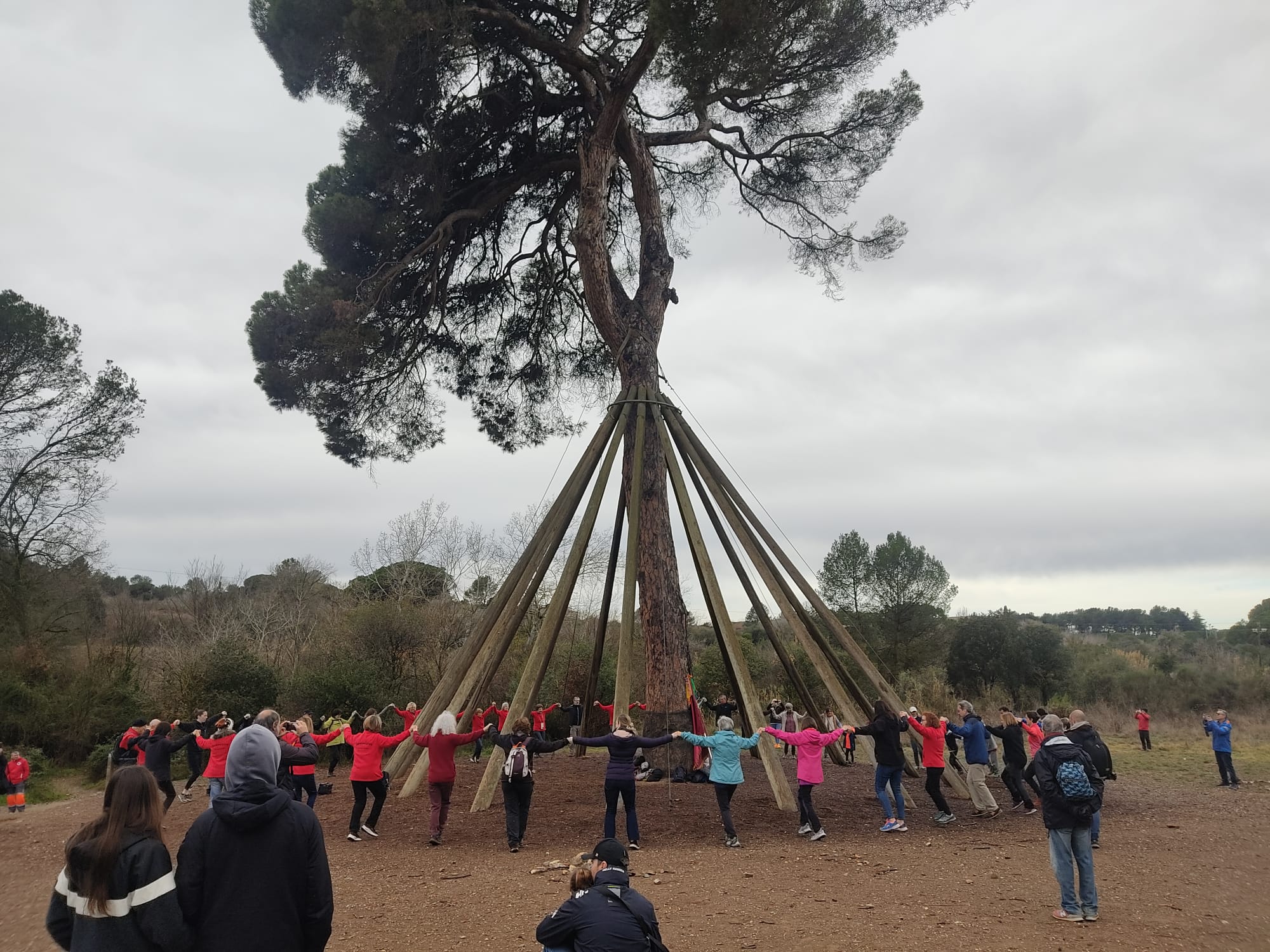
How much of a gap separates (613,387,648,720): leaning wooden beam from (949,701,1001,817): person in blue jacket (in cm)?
412

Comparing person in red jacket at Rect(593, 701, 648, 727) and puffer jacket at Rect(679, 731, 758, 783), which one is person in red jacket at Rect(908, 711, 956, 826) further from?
person in red jacket at Rect(593, 701, 648, 727)

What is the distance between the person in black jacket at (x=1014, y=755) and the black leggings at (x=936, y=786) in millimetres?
1109

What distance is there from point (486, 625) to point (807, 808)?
4663mm

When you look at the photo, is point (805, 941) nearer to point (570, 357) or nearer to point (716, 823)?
point (716, 823)

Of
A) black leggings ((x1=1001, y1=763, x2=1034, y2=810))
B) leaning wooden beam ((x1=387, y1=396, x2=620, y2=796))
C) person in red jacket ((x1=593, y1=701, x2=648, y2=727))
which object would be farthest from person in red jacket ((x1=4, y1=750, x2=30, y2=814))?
black leggings ((x1=1001, y1=763, x2=1034, y2=810))

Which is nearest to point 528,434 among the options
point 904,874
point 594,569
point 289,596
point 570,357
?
point 570,357

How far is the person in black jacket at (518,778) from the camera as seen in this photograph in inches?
315

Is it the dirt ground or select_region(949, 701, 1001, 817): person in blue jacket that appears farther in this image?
select_region(949, 701, 1001, 817): person in blue jacket

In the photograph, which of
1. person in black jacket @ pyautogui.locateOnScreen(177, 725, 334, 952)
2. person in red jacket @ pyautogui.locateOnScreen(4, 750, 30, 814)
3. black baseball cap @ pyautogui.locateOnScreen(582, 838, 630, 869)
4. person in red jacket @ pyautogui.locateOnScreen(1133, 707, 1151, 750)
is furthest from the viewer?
person in red jacket @ pyautogui.locateOnScreen(1133, 707, 1151, 750)

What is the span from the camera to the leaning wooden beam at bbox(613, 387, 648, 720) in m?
9.30

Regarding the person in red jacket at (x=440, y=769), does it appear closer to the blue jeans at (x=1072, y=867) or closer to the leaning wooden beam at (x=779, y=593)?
the leaning wooden beam at (x=779, y=593)

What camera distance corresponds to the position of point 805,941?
527 centimetres

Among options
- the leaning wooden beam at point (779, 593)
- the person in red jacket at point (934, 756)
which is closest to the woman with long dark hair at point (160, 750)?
the leaning wooden beam at point (779, 593)

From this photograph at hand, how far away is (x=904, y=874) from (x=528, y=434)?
38.1ft
